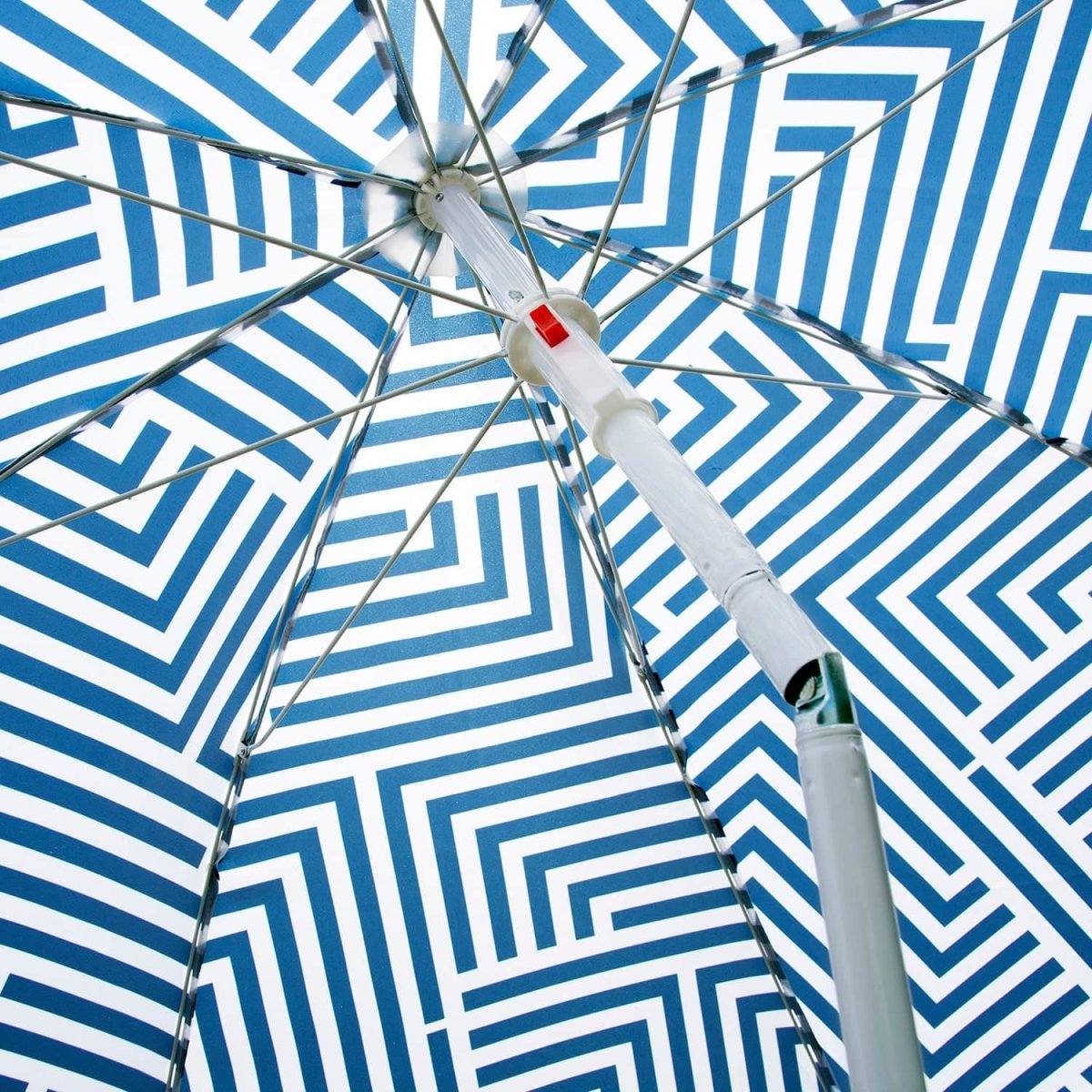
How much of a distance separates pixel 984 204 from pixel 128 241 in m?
1.76

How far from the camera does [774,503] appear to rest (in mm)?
2547

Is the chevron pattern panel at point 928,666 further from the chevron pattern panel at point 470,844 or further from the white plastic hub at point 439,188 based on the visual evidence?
the white plastic hub at point 439,188

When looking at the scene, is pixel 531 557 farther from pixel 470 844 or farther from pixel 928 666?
pixel 928 666

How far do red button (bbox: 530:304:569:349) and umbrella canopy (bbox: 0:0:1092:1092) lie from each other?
336 mm

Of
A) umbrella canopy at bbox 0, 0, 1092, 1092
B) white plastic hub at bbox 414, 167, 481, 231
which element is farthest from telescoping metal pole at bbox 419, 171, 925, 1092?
white plastic hub at bbox 414, 167, 481, 231

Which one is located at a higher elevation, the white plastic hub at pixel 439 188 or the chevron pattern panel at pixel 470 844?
the white plastic hub at pixel 439 188

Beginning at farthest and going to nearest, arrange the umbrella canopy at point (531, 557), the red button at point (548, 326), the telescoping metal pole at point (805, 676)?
the umbrella canopy at point (531, 557) → the red button at point (548, 326) → the telescoping metal pole at point (805, 676)

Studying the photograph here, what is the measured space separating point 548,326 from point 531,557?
95cm

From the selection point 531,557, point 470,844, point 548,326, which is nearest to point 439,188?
point 548,326

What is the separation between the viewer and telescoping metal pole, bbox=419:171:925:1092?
98 cm

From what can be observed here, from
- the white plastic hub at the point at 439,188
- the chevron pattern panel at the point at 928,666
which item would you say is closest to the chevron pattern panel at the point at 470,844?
the chevron pattern panel at the point at 928,666

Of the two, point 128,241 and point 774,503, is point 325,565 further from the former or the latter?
point 774,503

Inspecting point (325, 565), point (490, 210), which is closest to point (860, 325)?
point (490, 210)

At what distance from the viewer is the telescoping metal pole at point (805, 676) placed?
98 centimetres
